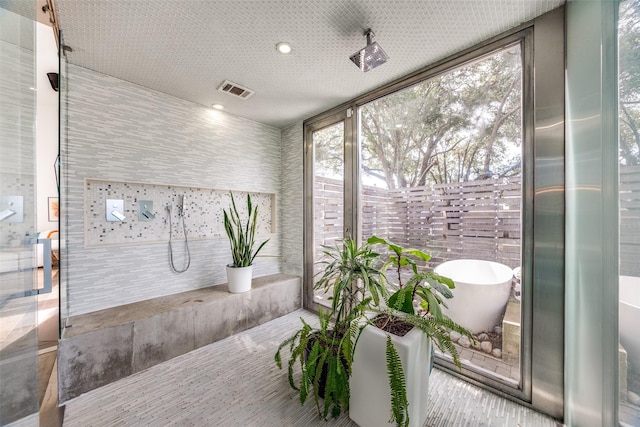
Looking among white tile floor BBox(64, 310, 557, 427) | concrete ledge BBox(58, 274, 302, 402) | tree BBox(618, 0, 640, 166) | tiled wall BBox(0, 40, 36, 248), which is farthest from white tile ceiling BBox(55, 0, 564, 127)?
white tile floor BBox(64, 310, 557, 427)

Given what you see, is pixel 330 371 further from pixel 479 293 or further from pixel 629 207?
pixel 629 207

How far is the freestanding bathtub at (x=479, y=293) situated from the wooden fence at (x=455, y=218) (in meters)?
0.08

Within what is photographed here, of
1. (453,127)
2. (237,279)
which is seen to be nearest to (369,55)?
(453,127)

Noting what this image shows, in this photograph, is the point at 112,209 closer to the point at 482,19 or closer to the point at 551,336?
the point at 482,19

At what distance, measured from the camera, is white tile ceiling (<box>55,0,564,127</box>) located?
4.77 ft

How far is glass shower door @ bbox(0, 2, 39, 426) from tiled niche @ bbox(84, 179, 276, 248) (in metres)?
1.11

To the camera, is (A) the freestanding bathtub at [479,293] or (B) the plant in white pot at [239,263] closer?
(A) the freestanding bathtub at [479,293]

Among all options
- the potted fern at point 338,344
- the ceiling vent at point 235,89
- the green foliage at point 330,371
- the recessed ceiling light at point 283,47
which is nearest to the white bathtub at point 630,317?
the potted fern at point 338,344

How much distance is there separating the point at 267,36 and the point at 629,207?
222 centimetres

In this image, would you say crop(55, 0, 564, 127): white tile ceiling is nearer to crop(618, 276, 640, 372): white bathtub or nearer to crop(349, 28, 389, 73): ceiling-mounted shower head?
crop(349, 28, 389, 73): ceiling-mounted shower head

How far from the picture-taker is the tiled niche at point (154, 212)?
212 cm

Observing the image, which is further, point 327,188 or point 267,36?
point 327,188

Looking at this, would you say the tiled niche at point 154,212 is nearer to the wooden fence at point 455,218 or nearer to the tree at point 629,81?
the wooden fence at point 455,218

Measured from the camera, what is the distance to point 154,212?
2436 millimetres
